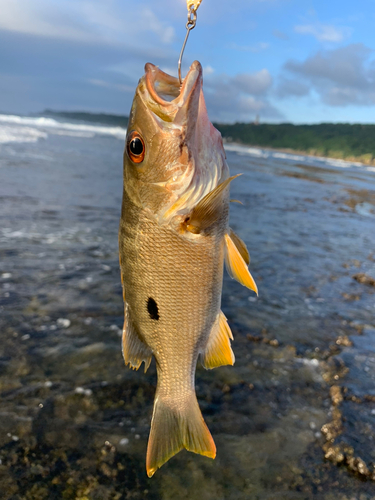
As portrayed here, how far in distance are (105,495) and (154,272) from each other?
2.00m

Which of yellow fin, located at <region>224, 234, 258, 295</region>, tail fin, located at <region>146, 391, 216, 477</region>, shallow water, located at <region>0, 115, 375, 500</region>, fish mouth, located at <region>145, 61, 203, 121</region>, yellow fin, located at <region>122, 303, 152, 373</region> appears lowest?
shallow water, located at <region>0, 115, 375, 500</region>

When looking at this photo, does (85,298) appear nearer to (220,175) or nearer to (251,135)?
(220,175)

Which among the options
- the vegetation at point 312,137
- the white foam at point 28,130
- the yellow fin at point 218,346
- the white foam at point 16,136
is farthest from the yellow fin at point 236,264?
the vegetation at point 312,137

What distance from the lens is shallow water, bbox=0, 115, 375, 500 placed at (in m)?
2.92

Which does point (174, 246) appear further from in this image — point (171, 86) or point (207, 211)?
point (171, 86)

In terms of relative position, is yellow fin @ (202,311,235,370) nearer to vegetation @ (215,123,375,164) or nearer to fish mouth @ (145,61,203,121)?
fish mouth @ (145,61,203,121)

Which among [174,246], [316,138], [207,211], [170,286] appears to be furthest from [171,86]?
[316,138]

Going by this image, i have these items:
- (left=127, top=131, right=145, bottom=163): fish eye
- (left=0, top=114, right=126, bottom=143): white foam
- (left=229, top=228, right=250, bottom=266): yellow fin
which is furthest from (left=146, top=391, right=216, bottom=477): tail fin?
(left=0, top=114, right=126, bottom=143): white foam

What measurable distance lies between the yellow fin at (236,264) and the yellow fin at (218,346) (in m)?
0.32

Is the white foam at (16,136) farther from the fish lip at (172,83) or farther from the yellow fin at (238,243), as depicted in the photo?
the yellow fin at (238,243)

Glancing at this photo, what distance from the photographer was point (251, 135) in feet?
399

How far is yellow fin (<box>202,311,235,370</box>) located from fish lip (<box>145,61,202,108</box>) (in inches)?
50.7

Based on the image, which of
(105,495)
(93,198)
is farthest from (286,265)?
(93,198)

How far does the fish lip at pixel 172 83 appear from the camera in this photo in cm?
174
